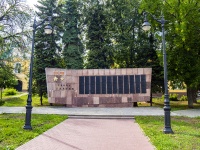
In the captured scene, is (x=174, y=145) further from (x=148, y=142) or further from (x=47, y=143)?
(x=47, y=143)

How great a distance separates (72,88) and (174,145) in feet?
36.6

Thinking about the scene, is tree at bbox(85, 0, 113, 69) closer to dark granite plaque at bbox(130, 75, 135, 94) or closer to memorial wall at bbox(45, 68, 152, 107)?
memorial wall at bbox(45, 68, 152, 107)

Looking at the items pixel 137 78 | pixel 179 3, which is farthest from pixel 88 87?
pixel 179 3

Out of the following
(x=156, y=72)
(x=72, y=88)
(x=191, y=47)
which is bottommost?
(x=72, y=88)

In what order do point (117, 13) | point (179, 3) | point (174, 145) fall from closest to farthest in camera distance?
point (174, 145), point (179, 3), point (117, 13)

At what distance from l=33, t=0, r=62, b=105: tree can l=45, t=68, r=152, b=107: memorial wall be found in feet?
7.33

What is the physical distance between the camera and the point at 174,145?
19.0ft

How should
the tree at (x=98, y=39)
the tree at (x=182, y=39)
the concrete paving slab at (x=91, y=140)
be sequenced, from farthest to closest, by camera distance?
the tree at (x=98, y=39) → the tree at (x=182, y=39) → the concrete paving slab at (x=91, y=140)

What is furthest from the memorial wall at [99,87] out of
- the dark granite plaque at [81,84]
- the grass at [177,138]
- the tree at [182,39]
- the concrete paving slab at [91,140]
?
the concrete paving slab at [91,140]

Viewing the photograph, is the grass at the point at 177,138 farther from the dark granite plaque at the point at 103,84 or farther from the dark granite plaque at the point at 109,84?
the dark granite plaque at the point at 103,84

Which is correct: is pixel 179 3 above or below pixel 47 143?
above

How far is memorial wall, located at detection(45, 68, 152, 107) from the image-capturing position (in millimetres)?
15859

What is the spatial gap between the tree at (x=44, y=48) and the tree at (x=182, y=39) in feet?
26.8

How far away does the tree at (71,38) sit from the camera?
1891cm
